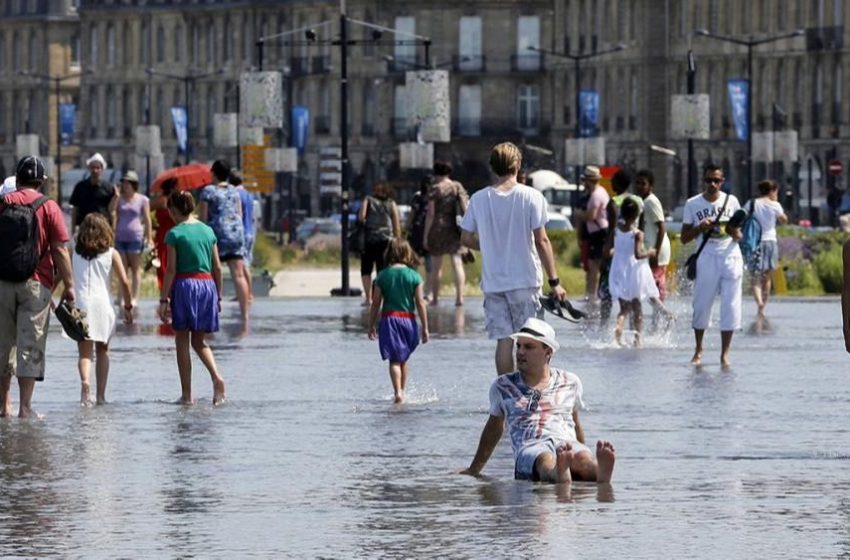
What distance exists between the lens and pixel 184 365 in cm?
2125

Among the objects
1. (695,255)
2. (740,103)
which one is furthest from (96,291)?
(740,103)

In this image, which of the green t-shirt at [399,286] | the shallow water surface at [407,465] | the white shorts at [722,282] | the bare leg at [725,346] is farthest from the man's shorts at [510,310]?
the bare leg at [725,346]

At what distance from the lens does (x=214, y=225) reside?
30578 millimetres

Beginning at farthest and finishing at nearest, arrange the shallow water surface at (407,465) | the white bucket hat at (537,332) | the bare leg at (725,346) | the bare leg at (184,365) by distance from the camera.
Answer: the bare leg at (725,346) < the bare leg at (184,365) < the white bucket hat at (537,332) < the shallow water surface at (407,465)

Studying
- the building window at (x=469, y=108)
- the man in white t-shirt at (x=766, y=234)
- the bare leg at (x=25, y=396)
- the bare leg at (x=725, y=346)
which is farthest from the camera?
the building window at (x=469, y=108)

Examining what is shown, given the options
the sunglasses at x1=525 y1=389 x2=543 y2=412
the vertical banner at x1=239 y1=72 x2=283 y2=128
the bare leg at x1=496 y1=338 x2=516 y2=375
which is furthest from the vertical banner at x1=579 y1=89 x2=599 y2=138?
the sunglasses at x1=525 y1=389 x2=543 y2=412

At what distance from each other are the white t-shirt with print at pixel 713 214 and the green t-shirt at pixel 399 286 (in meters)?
3.67

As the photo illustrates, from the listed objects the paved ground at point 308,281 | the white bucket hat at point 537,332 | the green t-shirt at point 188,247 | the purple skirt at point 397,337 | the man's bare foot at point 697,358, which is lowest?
the paved ground at point 308,281

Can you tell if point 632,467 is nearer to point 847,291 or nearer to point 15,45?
point 847,291

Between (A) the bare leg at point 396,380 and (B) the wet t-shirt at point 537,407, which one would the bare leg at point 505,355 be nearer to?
(A) the bare leg at point 396,380

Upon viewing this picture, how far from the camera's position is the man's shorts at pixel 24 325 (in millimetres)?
20141

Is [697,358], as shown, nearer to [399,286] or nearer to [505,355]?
[399,286]

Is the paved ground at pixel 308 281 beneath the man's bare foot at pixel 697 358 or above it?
beneath

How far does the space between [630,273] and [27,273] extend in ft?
30.0
